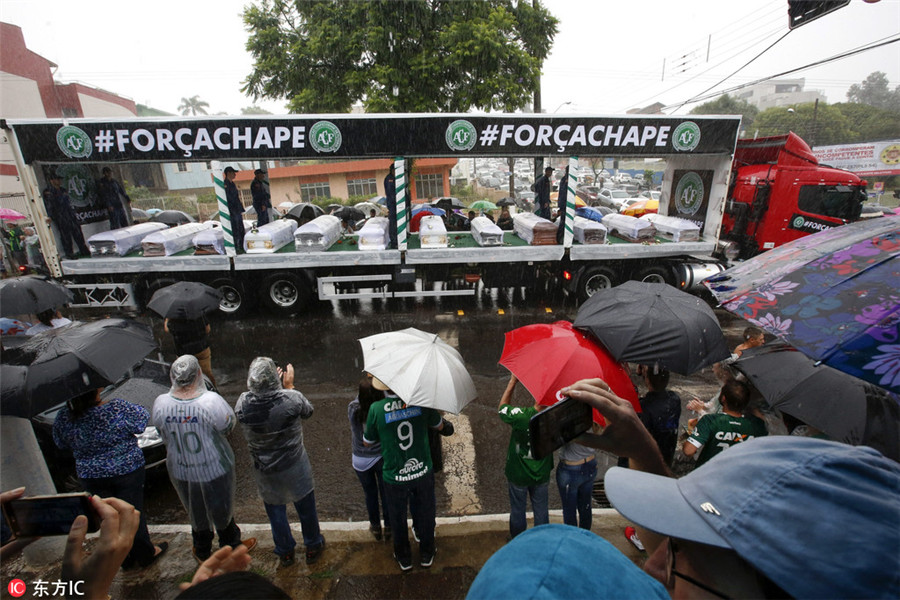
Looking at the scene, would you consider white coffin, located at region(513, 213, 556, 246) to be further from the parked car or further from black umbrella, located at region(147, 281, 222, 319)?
the parked car

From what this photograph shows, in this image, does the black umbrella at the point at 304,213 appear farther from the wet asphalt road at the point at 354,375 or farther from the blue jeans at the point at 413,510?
the blue jeans at the point at 413,510

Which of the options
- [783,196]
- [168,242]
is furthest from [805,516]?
[783,196]

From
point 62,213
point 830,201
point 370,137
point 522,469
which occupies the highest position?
point 370,137

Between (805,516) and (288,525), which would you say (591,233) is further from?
(805,516)

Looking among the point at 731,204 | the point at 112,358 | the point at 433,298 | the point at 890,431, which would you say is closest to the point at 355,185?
the point at 433,298

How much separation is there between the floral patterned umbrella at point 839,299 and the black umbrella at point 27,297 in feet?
24.1

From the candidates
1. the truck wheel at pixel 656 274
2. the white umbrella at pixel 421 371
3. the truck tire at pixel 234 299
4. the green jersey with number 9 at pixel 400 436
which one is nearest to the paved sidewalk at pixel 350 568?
the green jersey with number 9 at pixel 400 436

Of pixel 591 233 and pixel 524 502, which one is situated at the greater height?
pixel 591 233

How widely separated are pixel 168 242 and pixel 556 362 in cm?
885

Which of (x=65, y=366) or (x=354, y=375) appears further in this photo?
(x=354, y=375)

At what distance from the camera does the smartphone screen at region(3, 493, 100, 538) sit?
5.68ft

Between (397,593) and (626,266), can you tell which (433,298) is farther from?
(397,593)

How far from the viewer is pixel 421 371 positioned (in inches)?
115

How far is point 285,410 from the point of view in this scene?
2928mm
